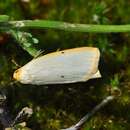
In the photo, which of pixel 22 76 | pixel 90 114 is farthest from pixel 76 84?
pixel 22 76

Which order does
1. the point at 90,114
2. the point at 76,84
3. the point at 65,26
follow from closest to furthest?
1. the point at 65,26
2. the point at 90,114
3. the point at 76,84

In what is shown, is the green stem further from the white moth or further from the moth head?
the moth head

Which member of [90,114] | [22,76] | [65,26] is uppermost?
[65,26]

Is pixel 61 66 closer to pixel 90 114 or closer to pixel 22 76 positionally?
pixel 22 76

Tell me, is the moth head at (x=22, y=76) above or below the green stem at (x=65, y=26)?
below


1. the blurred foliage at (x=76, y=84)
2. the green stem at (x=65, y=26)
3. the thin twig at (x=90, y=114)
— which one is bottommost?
the thin twig at (x=90, y=114)

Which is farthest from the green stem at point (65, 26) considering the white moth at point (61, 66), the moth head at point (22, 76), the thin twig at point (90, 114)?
the thin twig at point (90, 114)

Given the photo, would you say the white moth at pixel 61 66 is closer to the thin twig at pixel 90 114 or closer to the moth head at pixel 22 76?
the moth head at pixel 22 76

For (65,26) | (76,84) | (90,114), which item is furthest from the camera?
(76,84)
